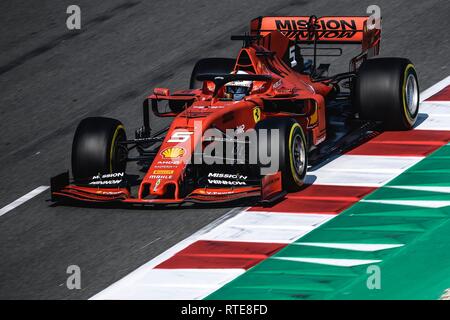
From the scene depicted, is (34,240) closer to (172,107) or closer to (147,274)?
(147,274)

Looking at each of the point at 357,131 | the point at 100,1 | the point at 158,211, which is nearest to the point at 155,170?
the point at 158,211

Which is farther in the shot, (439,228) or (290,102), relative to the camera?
(290,102)

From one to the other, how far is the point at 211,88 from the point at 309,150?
1.42m

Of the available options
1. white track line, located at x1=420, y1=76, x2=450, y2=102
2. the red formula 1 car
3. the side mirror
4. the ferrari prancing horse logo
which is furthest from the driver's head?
white track line, located at x1=420, y1=76, x2=450, y2=102

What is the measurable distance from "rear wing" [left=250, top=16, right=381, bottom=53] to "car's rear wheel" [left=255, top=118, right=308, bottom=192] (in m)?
3.00

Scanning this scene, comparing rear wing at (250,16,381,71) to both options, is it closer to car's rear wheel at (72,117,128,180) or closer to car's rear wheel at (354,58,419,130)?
car's rear wheel at (354,58,419,130)

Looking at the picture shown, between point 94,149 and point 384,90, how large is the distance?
12.4ft

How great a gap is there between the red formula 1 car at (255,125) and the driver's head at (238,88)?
1 centimetres

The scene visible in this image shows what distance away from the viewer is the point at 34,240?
1298cm

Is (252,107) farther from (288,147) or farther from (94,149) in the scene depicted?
(94,149)

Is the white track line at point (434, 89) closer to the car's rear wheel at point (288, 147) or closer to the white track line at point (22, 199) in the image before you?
the car's rear wheel at point (288, 147)

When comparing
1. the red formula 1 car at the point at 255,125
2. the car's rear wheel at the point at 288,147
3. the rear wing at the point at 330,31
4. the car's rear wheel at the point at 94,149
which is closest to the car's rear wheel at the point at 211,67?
the red formula 1 car at the point at 255,125

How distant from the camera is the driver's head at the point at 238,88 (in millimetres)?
14573
